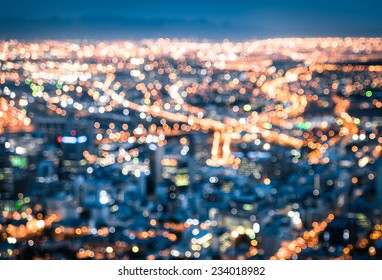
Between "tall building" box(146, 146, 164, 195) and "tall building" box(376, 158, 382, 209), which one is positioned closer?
"tall building" box(376, 158, 382, 209)

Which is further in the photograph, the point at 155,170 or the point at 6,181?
the point at 155,170

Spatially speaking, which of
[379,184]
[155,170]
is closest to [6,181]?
[155,170]

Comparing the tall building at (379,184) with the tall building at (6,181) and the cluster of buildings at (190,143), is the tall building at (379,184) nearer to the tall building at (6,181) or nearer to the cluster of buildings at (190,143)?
the cluster of buildings at (190,143)

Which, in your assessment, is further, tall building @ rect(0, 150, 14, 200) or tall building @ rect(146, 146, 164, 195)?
tall building @ rect(146, 146, 164, 195)

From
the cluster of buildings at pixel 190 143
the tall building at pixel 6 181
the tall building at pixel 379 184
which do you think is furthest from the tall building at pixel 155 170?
the tall building at pixel 379 184

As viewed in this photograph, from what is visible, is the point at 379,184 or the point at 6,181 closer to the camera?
the point at 6,181

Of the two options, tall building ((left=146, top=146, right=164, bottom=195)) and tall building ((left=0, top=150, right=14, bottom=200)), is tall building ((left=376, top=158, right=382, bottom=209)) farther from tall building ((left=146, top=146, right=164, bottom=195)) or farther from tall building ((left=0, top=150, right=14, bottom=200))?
tall building ((left=0, top=150, right=14, bottom=200))

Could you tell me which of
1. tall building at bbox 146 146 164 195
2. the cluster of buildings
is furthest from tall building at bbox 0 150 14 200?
tall building at bbox 146 146 164 195

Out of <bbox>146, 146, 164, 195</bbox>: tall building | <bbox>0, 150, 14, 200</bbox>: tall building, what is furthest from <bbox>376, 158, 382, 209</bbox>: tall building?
<bbox>0, 150, 14, 200</bbox>: tall building

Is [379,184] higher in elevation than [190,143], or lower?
lower

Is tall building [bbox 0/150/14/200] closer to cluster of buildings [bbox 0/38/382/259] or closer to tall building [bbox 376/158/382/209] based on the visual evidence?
cluster of buildings [bbox 0/38/382/259]

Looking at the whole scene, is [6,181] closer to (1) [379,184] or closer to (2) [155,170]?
(2) [155,170]
